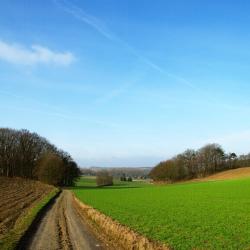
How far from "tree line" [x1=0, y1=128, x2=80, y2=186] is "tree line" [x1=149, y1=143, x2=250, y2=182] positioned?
34.7m

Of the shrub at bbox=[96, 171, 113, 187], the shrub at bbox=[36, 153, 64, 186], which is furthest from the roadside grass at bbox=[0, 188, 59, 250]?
the shrub at bbox=[96, 171, 113, 187]

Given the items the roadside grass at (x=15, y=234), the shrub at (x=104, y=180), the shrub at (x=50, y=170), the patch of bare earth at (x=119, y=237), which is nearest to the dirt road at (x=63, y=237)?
the patch of bare earth at (x=119, y=237)

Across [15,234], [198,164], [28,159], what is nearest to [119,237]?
[15,234]

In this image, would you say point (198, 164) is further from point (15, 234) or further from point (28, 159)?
point (15, 234)

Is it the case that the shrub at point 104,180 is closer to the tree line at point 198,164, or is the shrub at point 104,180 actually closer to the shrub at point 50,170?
the tree line at point 198,164

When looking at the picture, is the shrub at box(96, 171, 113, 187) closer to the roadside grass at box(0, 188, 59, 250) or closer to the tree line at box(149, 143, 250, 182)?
the tree line at box(149, 143, 250, 182)

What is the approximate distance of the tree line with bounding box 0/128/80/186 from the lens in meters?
118

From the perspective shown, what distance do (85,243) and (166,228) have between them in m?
4.19

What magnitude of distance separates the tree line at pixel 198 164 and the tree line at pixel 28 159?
34.7m

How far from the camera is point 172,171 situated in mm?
142625

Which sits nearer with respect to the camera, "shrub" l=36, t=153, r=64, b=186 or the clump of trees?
"shrub" l=36, t=153, r=64, b=186

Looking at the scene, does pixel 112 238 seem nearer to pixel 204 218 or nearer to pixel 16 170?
pixel 204 218

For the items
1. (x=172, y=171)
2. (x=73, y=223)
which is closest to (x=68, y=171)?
(x=172, y=171)

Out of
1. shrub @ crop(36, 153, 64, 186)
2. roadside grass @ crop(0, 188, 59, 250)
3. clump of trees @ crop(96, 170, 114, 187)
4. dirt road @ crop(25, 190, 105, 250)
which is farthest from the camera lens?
clump of trees @ crop(96, 170, 114, 187)
